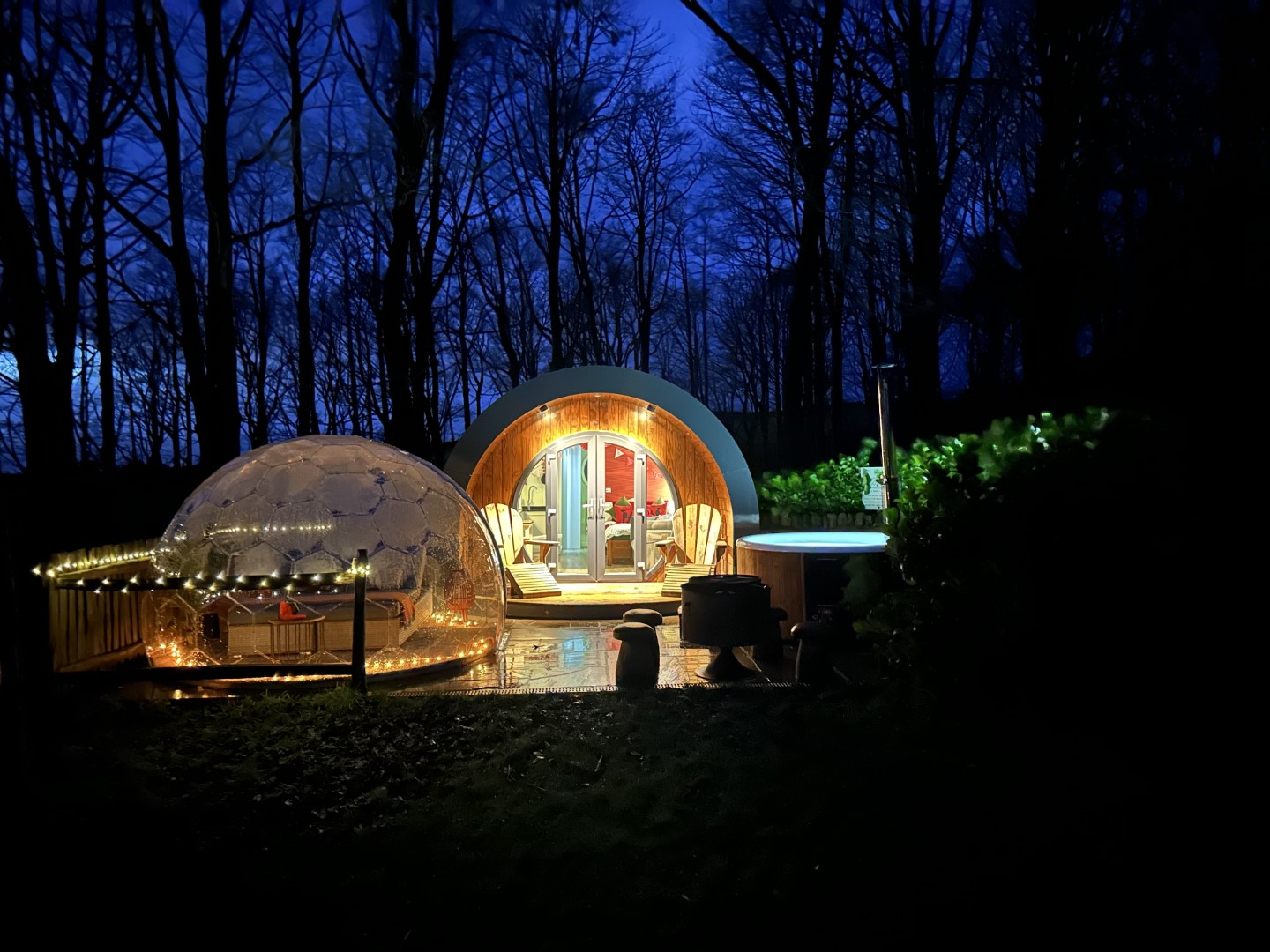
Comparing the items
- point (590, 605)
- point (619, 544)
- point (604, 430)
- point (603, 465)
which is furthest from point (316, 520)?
point (619, 544)

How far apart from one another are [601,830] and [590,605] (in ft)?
21.1

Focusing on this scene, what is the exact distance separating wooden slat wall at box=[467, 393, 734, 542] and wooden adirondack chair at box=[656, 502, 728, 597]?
0.12m

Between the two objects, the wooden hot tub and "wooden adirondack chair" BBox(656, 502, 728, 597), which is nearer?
the wooden hot tub

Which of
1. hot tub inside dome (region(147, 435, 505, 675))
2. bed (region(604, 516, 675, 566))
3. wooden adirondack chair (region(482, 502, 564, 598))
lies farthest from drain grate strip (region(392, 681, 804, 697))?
bed (region(604, 516, 675, 566))

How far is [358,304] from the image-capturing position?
29078 mm

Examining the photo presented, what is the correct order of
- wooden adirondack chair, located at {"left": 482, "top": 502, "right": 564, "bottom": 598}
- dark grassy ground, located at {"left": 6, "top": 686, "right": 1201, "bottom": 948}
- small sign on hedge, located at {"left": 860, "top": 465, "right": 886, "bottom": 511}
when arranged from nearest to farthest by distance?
dark grassy ground, located at {"left": 6, "top": 686, "right": 1201, "bottom": 948} < small sign on hedge, located at {"left": 860, "top": 465, "right": 886, "bottom": 511} < wooden adirondack chair, located at {"left": 482, "top": 502, "right": 564, "bottom": 598}

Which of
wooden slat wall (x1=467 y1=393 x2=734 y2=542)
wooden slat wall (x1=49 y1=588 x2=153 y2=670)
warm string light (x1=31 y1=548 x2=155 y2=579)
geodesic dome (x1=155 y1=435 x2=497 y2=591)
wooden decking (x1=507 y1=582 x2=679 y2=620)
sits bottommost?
wooden decking (x1=507 y1=582 x2=679 y2=620)

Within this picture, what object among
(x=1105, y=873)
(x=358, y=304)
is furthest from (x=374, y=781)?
(x=358, y=304)

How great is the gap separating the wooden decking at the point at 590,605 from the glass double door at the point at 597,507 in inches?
44.8

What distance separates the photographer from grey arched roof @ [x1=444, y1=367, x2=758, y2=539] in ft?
35.3

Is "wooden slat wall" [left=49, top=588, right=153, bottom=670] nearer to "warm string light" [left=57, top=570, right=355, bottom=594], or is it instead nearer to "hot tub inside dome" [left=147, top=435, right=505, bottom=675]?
"hot tub inside dome" [left=147, top=435, right=505, bottom=675]

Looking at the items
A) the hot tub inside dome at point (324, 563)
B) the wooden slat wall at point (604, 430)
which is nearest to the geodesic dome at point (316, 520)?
the hot tub inside dome at point (324, 563)

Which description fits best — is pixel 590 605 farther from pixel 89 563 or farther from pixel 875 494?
pixel 89 563

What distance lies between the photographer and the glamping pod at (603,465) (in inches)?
428
